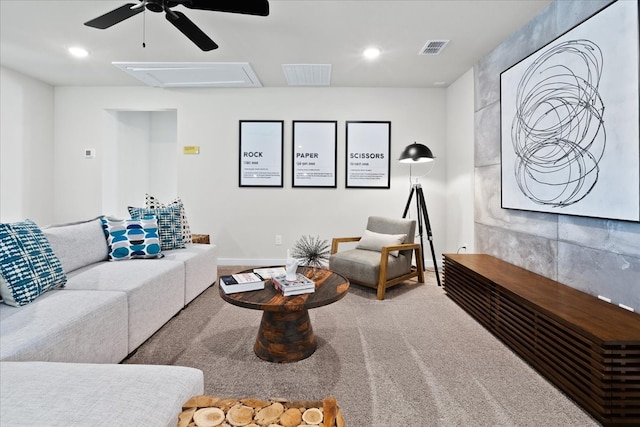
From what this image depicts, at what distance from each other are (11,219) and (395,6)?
16.3 ft

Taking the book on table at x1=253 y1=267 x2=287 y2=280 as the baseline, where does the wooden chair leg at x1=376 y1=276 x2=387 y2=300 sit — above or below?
below

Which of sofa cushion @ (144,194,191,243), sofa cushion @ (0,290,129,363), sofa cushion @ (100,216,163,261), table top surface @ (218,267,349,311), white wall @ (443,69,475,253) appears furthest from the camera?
white wall @ (443,69,475,253)

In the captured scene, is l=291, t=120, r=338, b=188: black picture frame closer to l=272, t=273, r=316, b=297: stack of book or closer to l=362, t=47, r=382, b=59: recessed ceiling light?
Result: l=362, t=47, r=382, b=59: recessed ceiling light

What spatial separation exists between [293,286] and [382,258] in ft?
4.75

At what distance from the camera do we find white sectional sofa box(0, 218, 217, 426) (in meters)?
0.92

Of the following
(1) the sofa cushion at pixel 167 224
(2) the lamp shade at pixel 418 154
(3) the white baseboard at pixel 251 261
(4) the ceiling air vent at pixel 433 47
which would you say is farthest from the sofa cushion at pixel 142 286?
(4) the ceiling air vent at pixel 433 47

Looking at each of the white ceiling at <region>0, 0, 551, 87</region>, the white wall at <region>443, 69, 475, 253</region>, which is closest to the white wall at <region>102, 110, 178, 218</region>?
the white ceiling at <region>0, 0, 551, 87</region>

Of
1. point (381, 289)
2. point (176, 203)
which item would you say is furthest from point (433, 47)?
point (176, 203)

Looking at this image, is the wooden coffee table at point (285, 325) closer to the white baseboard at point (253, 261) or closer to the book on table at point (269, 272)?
the book on table at point (269, 272)

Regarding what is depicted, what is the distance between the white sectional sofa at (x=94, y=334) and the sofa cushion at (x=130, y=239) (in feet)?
0.24

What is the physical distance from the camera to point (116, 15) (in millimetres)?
2135

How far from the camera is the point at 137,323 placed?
2.11 m

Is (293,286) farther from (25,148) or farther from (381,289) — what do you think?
(25,148)

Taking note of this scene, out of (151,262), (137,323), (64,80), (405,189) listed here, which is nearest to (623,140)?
(405,189)
